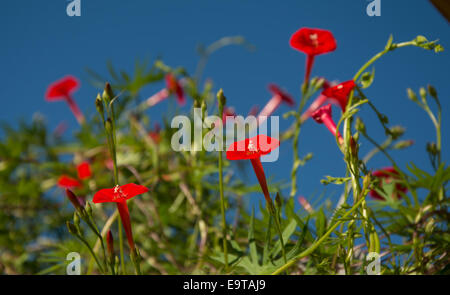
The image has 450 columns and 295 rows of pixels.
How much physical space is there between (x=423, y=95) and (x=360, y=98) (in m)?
0.22

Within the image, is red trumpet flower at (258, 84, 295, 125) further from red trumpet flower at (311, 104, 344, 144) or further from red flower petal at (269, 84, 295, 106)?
red trumpet flower at (311, 104, 344, 144)

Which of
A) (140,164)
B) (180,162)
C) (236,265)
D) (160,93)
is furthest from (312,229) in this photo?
(160,93)

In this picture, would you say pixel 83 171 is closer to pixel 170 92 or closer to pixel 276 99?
pixel 170 92

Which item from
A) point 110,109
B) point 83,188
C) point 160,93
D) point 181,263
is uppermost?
point 160,93

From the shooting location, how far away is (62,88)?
1.29 m

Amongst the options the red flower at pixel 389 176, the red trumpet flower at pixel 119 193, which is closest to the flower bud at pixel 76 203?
the red trumpet flower at pixel 119 193

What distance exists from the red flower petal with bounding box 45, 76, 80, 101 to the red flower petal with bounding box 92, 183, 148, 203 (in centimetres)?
94

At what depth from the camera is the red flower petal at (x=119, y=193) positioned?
1.35 feet

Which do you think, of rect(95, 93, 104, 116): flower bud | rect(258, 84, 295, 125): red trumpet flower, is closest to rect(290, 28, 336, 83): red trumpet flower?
rect(95, 93, 104, 116): flower bud

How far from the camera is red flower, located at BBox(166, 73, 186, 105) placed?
1.20m

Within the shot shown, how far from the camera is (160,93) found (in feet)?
4.25

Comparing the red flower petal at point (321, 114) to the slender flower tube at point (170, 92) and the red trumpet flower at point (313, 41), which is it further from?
the slender flower tube at point (170, 92)
